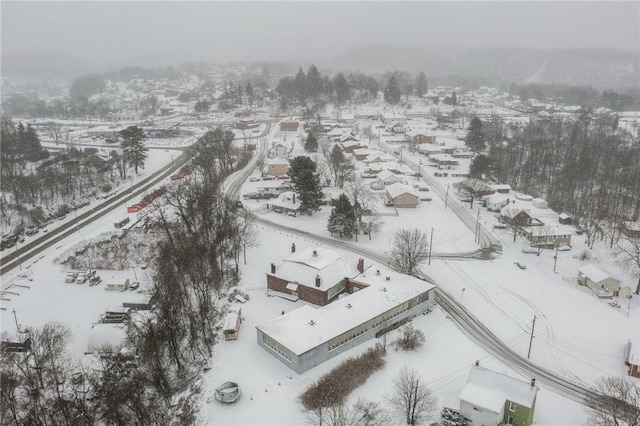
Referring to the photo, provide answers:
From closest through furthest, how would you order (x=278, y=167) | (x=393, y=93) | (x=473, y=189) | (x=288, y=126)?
(x=473, y=189) < (x=278, y=167) < (x=288, y=126) < (x=393, y=93)

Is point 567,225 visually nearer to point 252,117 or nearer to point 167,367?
point 167,367

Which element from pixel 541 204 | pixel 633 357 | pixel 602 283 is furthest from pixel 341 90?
pixel 633 357

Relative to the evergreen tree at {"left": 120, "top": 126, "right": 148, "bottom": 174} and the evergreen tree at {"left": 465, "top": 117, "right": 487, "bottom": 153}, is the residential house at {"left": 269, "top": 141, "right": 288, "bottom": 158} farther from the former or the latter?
the evergreen tree at {"left": 465, "top": 117, "right": 487, "bottom": 153}

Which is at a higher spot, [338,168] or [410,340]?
[338,168]

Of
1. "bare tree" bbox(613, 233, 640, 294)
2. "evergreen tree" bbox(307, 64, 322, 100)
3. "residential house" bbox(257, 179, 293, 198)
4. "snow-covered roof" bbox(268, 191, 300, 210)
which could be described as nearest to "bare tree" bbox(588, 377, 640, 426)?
"bare tree" bbox(613, 233, 640, 294)

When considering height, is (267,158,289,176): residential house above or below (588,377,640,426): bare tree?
above

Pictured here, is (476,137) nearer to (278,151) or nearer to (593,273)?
(278,151)

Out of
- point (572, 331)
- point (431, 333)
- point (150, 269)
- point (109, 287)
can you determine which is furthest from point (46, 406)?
point (572, 331)

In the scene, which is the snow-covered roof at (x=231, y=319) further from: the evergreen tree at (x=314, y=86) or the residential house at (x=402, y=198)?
the evergreen tree at (x=314, y=86)
